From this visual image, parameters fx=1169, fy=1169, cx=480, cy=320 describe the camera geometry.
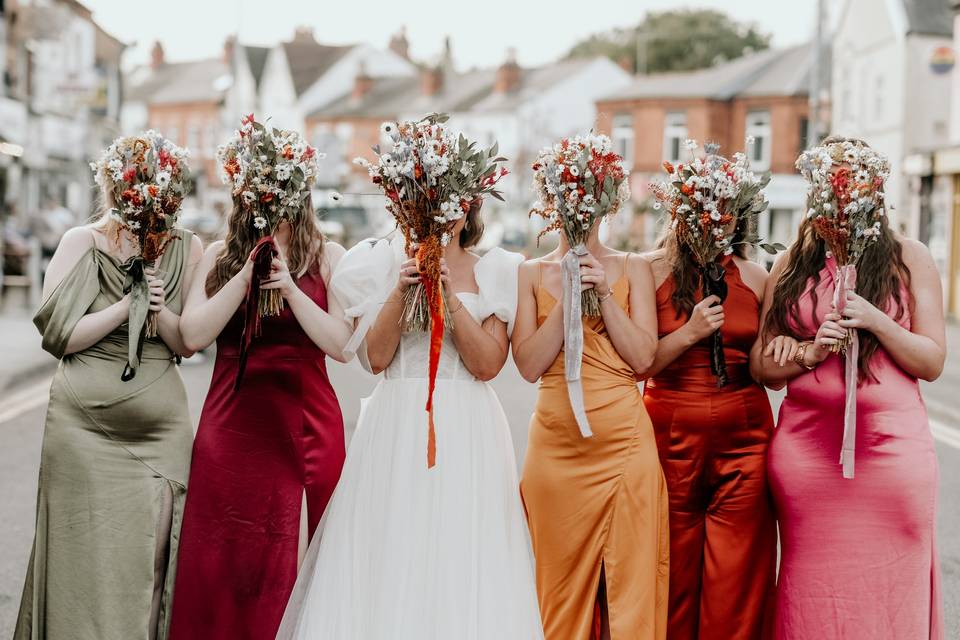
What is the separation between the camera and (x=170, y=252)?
4746mm

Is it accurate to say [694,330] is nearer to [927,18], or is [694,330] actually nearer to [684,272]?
[684,272]

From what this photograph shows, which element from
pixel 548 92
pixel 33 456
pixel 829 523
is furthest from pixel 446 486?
pixel 548 92

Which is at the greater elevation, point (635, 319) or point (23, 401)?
point (635, 319)

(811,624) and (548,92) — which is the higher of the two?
(548,92)

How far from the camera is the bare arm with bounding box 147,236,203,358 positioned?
454 cm

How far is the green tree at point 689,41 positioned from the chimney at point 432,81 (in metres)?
15.8

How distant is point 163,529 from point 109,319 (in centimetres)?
86

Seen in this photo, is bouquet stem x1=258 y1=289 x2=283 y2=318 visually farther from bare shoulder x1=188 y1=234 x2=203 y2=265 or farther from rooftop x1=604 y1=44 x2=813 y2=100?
rooftop x1=604 y1=44 x2=813 y2=100

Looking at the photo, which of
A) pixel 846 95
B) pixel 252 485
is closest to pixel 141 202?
pixel 252 485

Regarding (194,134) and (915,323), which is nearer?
(915,323)

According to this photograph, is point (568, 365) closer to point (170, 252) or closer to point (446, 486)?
point (446, 486)

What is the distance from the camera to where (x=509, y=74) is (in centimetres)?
6369

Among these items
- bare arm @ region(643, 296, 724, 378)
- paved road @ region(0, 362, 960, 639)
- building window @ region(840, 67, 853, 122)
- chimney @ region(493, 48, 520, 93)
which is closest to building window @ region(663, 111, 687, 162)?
building window @ region(840, 67, 853, 122)

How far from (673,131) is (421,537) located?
47.5m
